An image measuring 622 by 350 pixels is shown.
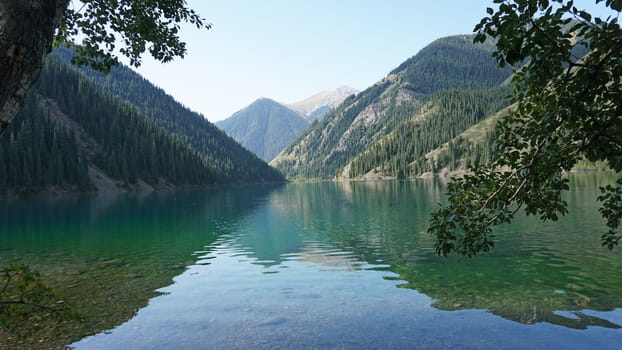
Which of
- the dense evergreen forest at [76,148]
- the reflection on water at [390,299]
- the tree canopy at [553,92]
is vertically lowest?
the reflection on water at [390,299]

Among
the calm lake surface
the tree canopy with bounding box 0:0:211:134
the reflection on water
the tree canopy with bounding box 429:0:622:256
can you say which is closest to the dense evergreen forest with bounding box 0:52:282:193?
the calm lake surface

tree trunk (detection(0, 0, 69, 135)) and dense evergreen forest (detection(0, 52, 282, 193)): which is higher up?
dense evergreen forest (detection(0, 52, 282, 193))

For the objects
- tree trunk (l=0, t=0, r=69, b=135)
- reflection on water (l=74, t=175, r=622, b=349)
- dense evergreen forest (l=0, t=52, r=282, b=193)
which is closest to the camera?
tree trunk (l=0, t=0, r=69, b=135)

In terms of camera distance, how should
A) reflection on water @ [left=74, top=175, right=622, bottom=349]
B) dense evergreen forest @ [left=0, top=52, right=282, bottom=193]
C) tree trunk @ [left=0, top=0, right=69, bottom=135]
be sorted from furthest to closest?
dense evergreen forest @ [left=0, top=52, right=282, bottom=193] → reflection on water @ [left=74, top=175, right=622, bottom=349] → tree trunk @ [left=0, top=0, right=69, bottom=135]

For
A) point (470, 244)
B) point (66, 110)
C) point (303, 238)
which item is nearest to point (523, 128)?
point (470, 244)

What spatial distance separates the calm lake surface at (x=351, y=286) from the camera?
14.1m

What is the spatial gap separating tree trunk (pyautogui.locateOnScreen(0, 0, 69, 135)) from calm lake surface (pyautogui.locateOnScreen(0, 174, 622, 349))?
11.1 m

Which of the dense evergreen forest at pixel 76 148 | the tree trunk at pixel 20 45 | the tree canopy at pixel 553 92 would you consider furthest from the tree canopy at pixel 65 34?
the dense evergreen forest at pixel 76 148

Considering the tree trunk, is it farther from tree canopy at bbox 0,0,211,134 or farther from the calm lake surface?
the calm lake surface

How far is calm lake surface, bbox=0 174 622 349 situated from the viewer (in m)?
14.1

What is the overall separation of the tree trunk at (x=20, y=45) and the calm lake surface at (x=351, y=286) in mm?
11107

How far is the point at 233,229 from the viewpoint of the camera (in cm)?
4700

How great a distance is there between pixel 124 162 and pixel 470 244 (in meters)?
168

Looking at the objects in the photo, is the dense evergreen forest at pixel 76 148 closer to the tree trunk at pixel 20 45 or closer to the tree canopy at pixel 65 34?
the tree canopy at pixel 65 34
